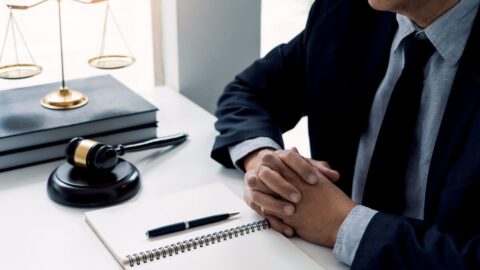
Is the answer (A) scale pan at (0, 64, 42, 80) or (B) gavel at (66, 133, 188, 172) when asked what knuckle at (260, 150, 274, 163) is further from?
(A) scale pan at (0, 64, 42, 80)

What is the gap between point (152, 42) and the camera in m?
1.71

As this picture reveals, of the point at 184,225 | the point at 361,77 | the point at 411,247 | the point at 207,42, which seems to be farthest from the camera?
the point at 207,42

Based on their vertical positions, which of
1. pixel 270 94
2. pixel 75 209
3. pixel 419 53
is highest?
pixel 419 53

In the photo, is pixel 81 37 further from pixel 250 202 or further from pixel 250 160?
pixel 250 202

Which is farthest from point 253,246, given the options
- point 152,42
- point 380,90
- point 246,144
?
point 152,42

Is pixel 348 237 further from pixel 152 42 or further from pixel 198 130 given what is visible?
pixel 152 42

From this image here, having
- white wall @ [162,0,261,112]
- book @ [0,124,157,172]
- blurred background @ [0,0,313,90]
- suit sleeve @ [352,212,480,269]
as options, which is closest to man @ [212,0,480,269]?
suit sleeve @ [352,212,480,269]

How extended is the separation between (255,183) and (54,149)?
41 cm

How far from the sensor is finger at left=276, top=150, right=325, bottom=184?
1.08 metres

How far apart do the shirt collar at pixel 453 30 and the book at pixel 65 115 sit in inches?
21.5

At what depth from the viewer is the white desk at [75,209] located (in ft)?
3.27

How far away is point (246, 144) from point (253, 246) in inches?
11.0

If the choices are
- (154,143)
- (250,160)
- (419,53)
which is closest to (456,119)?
(419,53)

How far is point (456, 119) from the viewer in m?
1.05
